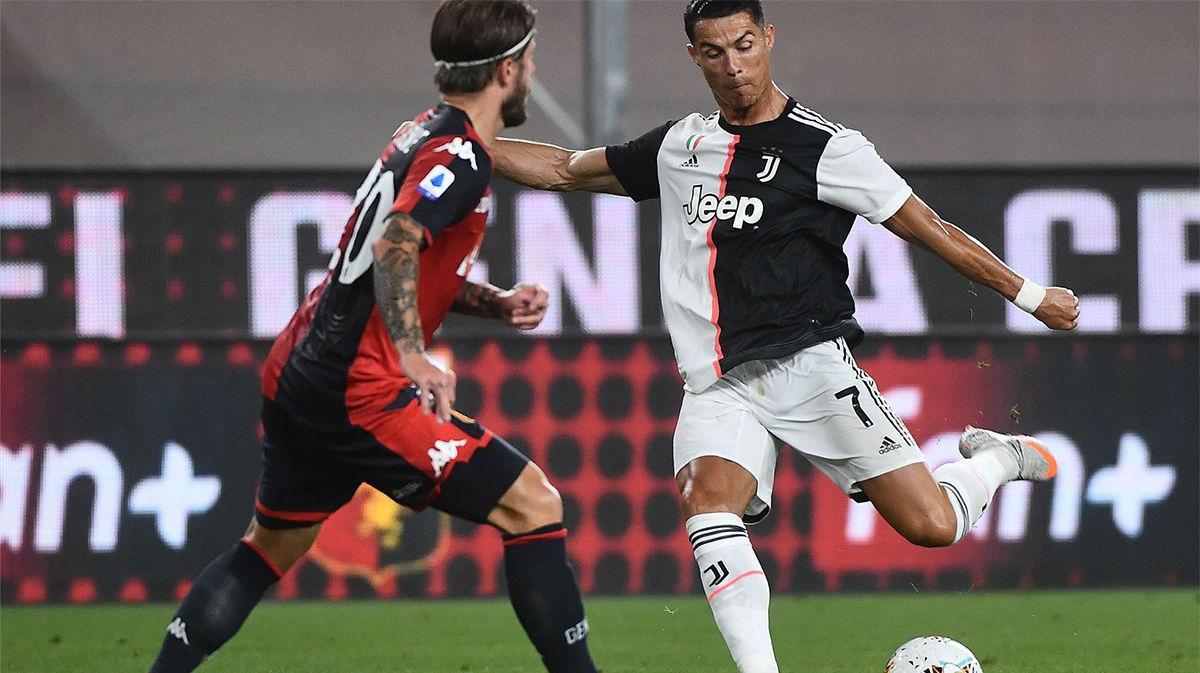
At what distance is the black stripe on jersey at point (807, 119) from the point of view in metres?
4.89

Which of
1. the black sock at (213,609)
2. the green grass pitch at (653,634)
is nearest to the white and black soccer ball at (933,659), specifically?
the green grass pitch at (653,634)

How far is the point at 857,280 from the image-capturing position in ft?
28.0

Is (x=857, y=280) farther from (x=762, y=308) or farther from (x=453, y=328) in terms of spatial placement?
(x=762, y=308)

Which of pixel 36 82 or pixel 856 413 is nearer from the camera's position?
pixel 856 413

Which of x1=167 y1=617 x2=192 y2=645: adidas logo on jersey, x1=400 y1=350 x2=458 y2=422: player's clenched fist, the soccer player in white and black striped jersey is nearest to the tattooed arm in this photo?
x1=400 y1=350 x2=458 y2=422: player's clenched fist

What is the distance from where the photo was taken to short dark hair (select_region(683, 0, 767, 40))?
15.8 feet

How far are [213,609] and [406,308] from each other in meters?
1.02

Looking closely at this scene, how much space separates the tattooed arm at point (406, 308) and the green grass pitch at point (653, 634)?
2.41 m

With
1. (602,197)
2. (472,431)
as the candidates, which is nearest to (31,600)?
(602,197)

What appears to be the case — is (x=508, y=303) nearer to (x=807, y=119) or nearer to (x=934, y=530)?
(x=807, y=119)

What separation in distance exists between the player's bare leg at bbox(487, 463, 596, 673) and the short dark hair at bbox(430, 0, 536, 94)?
985 millimetres

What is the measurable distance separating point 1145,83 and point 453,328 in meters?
8.62

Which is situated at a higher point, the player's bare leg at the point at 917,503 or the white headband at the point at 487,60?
the white headband at the point at 487,60

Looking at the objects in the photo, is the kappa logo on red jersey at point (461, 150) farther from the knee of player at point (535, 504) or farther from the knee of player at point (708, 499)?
the knee of player at point (708, 499)
